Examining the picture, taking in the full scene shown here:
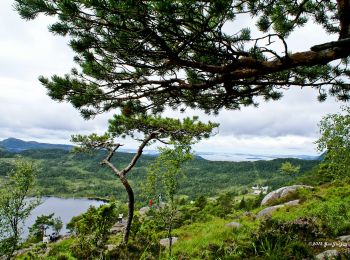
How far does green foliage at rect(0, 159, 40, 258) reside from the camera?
885 inches

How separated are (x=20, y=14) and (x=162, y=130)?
32.6 ft

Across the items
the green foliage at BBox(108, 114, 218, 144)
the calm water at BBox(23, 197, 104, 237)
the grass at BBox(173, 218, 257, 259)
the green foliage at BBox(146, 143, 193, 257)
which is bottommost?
the calm water at BBox(23, 197, 104, 237)

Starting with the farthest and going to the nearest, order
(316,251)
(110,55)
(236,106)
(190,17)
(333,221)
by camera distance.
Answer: (333,221)
(316,251)
(236,106)
(110,55)
(190,17)

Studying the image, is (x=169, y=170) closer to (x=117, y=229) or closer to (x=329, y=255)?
(x=329, y=255)

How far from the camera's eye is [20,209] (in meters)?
23.8

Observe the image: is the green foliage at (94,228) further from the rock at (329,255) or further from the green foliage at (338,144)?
the green foliage at (338,144)

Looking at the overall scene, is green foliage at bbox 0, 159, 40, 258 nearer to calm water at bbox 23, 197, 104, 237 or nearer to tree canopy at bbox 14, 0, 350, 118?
tree canopy at bbox 14, 0, 350, 118

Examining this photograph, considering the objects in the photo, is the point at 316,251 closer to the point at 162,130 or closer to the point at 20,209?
the point at 162,130

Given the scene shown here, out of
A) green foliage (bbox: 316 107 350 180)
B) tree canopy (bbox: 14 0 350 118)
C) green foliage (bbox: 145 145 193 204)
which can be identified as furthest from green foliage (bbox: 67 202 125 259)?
green foliage (bbox: 316 107 350 180)

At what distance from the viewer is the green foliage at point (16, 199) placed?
2247cm

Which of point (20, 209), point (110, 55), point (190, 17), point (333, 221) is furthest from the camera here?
point (20, 209)

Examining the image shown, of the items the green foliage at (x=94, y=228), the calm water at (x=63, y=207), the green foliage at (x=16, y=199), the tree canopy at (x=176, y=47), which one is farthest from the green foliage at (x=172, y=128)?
the calm water at (x=63, y=207)

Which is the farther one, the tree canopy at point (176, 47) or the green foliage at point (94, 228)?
the green foliage at point (94, 228)

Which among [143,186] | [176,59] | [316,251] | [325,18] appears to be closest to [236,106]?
[325,18]
